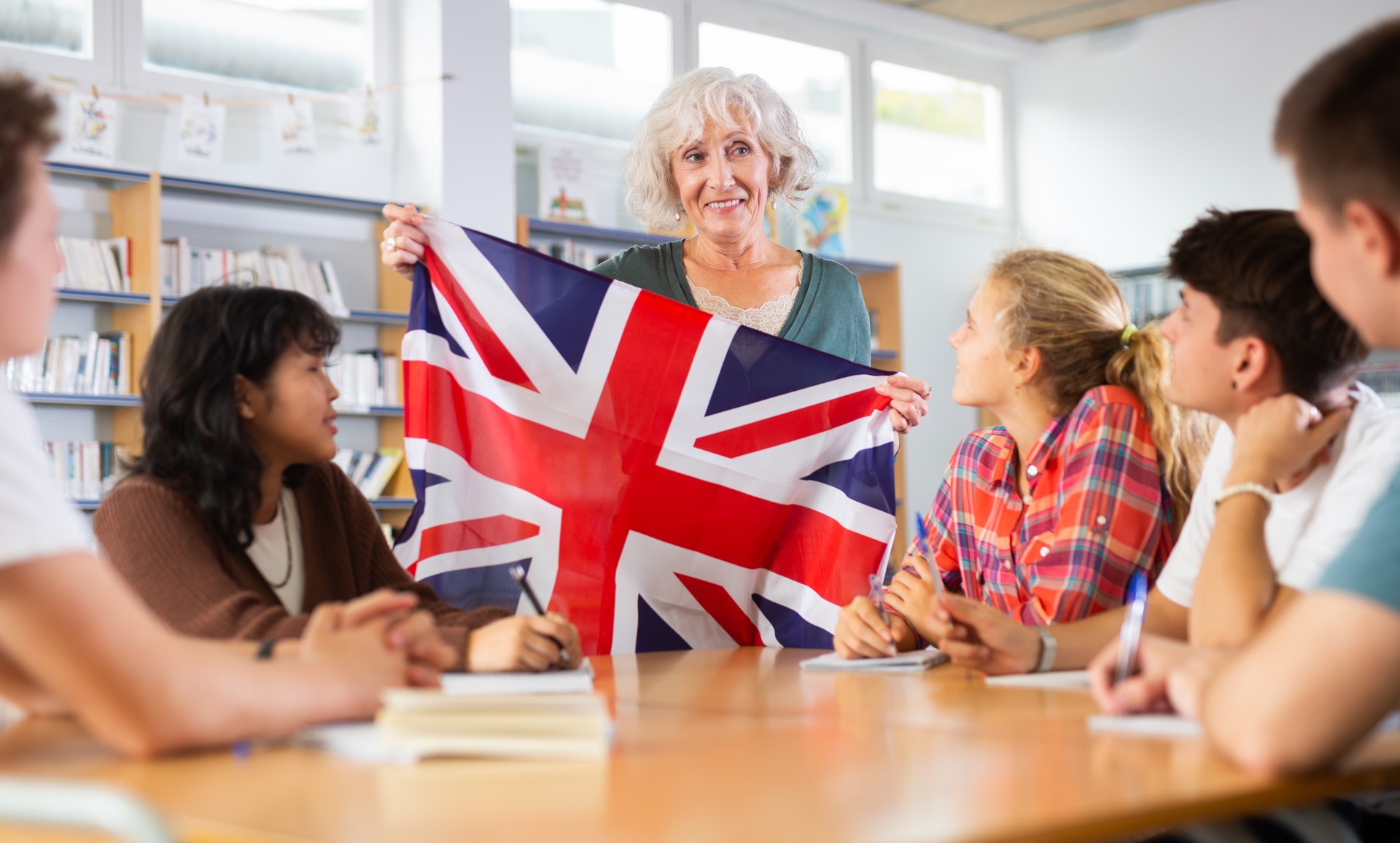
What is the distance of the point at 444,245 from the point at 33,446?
156cm

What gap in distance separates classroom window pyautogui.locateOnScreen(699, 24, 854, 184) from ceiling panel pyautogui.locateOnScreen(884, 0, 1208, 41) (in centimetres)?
55

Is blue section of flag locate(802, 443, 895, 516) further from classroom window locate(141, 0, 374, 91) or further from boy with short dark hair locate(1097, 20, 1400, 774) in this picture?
classroom window locate(141, 0, 374, 91)

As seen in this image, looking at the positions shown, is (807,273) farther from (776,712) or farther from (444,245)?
(776,712)

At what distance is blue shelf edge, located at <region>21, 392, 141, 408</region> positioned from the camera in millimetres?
5148

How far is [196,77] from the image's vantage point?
5996 mm

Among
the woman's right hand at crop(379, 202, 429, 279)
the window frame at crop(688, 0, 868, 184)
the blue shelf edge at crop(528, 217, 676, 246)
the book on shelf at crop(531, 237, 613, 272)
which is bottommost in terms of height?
the woman's right hand at crop(379, 202, 429, 279)

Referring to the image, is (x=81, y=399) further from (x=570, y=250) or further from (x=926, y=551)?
(x=926, y=551)

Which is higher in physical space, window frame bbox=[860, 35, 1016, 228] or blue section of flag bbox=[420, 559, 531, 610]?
window frame bbox=[860, 35, 1016, 228]

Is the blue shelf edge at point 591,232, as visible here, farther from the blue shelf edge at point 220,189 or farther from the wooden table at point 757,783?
the wooden table at point 757,783

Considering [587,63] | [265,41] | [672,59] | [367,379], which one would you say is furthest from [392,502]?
[672,59]

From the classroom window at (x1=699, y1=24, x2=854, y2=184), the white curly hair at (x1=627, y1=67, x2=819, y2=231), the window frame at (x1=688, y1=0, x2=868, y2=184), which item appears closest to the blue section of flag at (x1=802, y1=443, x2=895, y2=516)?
the white curly hair at (x1=627, y1=67, x2=819, y2=231)

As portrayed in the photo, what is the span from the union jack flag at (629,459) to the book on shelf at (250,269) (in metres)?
3.00

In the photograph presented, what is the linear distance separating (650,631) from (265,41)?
4.71m

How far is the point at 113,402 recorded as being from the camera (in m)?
5.30
